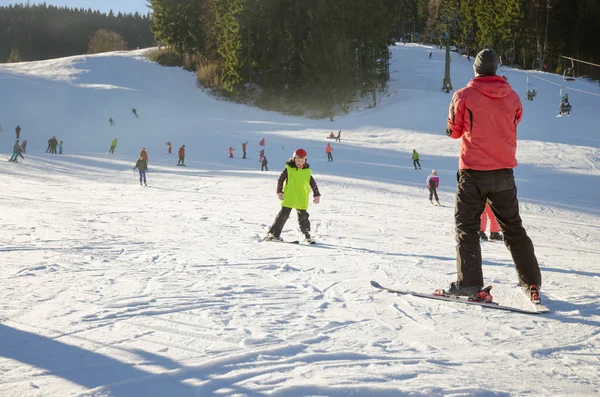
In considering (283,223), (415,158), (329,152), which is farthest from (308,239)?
(329,152)

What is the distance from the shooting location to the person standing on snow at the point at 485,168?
162 inches

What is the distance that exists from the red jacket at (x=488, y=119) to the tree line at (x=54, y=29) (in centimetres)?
10765

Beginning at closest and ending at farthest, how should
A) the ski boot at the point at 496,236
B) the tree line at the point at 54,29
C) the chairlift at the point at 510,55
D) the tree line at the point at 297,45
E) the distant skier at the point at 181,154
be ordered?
the ski boot at the point at 496,236 → the distant skier at the point at 181,154 → the tree line at the point at 297,45 → the chairlift at the point at 510,55 → the tree line at the point at 54,29

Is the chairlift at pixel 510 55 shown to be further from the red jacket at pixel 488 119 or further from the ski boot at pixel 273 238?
the red jacket at pixel 488 119

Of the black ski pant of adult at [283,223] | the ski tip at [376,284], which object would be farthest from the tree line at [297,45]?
the ski tip at [376,284]

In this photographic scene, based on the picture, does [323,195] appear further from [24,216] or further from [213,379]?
[213,379]

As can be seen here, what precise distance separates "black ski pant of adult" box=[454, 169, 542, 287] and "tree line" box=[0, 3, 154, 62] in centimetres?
10779

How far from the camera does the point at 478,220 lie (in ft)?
13.9

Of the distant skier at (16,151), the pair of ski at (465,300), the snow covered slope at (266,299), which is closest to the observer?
the snow covered slope at (266,299)

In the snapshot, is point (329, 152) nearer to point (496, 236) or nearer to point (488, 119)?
point (496, 236)

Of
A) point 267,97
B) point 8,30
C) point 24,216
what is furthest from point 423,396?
point 8,30

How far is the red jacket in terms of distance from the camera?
162 inches

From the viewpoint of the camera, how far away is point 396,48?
201ft

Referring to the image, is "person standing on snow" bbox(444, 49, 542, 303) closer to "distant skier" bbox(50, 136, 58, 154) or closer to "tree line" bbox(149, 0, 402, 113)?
"distant skier" bbox(50, 136, 58, 154)
